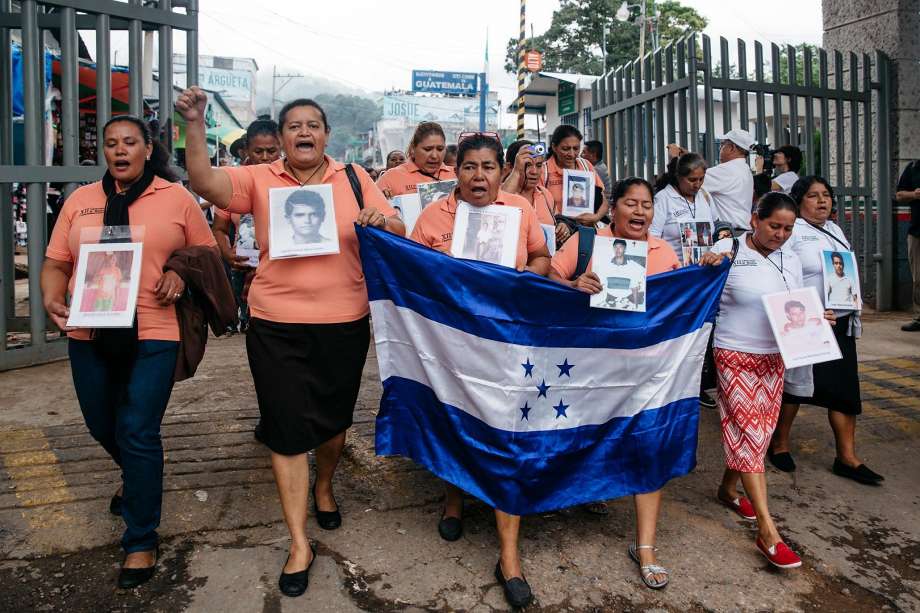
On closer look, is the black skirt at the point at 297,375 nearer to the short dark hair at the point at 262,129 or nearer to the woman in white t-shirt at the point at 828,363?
the short dark hair at the point at 262,129

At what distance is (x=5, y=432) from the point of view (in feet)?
16.1

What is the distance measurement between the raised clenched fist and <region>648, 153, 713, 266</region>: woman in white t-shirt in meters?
3.28

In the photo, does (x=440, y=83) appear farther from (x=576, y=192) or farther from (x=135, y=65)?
(x=576, y=192)

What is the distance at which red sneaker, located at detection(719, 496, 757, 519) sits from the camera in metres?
3.99

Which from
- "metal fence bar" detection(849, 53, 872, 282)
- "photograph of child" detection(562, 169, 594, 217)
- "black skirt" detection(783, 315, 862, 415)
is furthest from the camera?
"metal fence bar" detection(849, 53, 872, 282)

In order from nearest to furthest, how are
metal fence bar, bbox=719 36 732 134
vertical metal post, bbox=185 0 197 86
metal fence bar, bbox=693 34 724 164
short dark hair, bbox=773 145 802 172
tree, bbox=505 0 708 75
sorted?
vertical metal post, bbox=185 0 197 86, metal fence bar, bbox=693 34 724 164, short dark hair, bbox=773 145 802 172, metal fence bar, bbox=719 36 732 134, tree, bbox=505 0 708 75

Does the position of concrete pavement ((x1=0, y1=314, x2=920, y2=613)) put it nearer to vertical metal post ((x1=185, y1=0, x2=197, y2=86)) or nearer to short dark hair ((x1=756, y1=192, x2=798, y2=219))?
short dark hair ((x1=756, y1=192, x2=798, y2=219))

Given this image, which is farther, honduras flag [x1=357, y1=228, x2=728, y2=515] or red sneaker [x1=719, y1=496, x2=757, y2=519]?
red sneaker [x1=719, y1=496, x2=757, y2=519]

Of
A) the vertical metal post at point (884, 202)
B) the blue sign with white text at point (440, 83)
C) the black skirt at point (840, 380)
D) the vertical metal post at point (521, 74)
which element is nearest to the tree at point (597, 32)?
the blue sign with white text at point (440, 83)

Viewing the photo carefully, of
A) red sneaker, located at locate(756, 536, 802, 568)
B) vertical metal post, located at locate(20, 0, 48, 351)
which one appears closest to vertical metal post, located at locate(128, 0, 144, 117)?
vertical metal post, located at locate(20, 0, 48, 351)

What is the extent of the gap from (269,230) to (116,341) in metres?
0.79

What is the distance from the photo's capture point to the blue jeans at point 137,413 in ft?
10.7

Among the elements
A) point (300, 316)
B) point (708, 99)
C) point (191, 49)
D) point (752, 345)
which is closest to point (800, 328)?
point (752, 345)

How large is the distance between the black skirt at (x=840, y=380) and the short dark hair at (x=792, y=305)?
100cm
